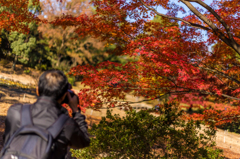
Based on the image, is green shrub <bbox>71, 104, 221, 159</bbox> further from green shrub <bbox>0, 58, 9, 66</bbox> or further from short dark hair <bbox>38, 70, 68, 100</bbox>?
green shrub <bbox>0, 58, 9, 66</bbox>

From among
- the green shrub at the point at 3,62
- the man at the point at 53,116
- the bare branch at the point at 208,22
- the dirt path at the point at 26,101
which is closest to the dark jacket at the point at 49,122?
the man at the point at 53,116

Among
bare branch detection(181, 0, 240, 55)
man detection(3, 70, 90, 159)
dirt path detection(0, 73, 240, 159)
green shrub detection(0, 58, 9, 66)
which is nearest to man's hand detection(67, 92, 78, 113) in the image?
man detection(3, 70, 90, 159)

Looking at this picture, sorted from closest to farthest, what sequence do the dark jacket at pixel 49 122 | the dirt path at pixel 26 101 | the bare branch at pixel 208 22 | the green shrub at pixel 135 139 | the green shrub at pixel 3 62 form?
the dark jacket at pixel 49 122
the bare branch at pixel 208 22
the green shrub at pixel 135 139
the dirt path at pixel 26 101
the green shrub at pixel 3 62

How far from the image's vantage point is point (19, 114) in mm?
1322

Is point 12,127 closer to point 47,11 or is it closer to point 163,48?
point 163,48

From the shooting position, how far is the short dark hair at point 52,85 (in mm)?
1401

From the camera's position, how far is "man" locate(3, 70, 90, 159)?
1.31 meters

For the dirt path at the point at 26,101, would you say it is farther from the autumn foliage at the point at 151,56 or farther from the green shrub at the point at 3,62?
the green shrub at the point at 3,62

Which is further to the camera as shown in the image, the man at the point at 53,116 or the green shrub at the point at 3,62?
the green shrub at the point at 3,62

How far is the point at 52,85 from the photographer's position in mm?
1409

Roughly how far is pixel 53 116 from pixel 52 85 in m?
0.23

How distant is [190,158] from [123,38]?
4.01 m

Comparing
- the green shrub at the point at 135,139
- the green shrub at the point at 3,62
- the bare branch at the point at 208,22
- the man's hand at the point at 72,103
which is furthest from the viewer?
the green shrub at the point at 3,62

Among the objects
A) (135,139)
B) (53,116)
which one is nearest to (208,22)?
(135,139)
